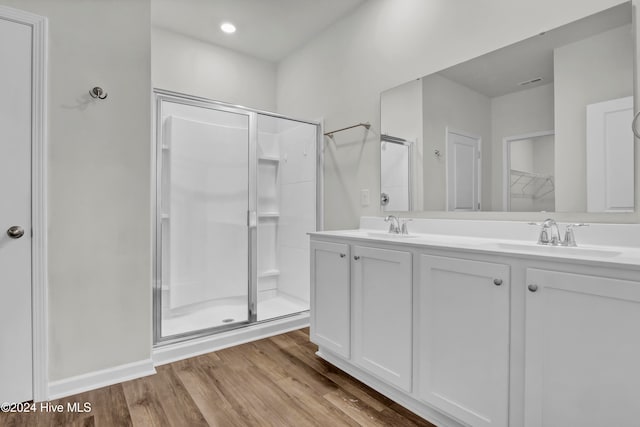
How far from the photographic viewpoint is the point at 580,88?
153 centimetres

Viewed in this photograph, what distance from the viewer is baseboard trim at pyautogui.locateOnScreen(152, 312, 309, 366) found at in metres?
2.16

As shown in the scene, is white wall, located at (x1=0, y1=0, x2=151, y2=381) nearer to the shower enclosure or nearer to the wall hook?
the wall hook

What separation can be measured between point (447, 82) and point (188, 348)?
2.40 m

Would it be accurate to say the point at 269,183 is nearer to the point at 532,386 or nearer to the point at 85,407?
the point at 85,407

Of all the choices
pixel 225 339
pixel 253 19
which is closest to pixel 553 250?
pixel 225 339

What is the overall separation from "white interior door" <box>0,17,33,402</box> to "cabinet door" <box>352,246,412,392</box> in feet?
5.63

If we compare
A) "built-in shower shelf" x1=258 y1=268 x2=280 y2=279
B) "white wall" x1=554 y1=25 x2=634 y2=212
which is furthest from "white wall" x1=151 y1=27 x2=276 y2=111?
"white wall" x1=554 y1=25 x2=634 y2=212

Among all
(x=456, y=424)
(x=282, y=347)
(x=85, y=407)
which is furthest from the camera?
(x=282, y=347)

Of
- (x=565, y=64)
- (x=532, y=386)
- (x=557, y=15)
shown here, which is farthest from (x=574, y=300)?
(x=557, y=15)

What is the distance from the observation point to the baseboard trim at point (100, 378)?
5.84 ft

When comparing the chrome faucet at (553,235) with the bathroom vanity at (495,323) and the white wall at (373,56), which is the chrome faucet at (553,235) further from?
the white wall at (373,56)

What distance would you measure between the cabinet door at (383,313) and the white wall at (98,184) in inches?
50.7

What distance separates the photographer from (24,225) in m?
1.70

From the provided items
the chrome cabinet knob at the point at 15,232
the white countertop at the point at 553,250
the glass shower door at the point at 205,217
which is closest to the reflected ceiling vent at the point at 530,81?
the white countertop at the point at 553,250
